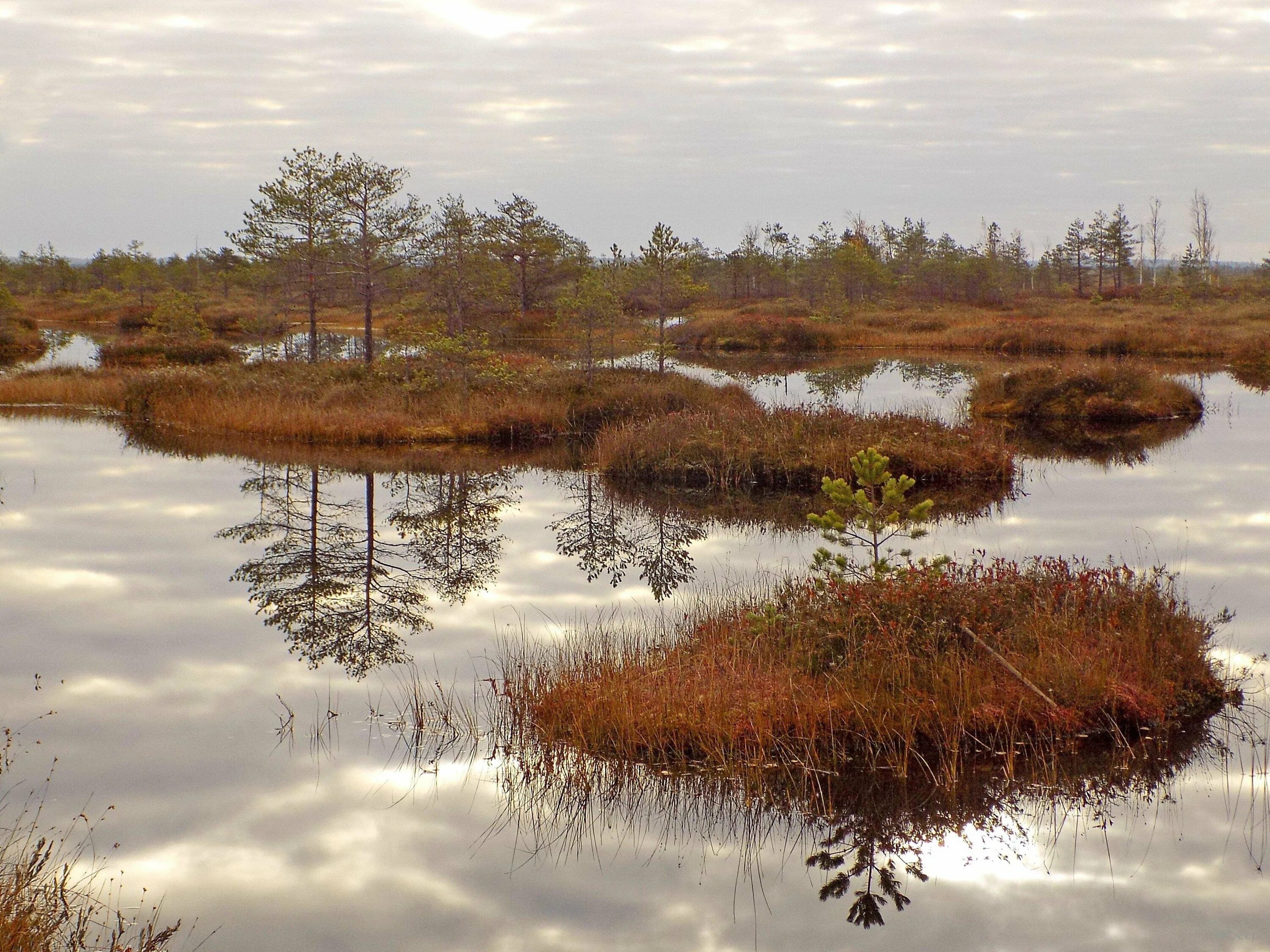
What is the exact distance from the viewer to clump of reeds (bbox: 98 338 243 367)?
44188 millimetres

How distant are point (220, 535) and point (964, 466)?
13709 mm

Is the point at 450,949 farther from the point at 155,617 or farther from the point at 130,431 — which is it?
the point at 130,431

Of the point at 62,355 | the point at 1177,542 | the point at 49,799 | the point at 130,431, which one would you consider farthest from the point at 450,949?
the point at 62,355

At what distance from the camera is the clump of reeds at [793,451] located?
837 inches

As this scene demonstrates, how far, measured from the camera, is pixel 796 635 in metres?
9.37

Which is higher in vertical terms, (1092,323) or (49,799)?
(1092,323)

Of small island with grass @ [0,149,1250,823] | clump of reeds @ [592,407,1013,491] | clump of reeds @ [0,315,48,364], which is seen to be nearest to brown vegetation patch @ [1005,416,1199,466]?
small island with grass @ [0,149,1250,823]

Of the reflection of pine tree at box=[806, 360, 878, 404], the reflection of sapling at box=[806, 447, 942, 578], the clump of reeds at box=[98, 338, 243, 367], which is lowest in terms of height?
the reflection of sapling at box=[806, 447, 942, 578]

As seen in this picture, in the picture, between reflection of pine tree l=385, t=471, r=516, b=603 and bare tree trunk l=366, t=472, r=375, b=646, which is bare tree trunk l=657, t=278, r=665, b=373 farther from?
bare tree trunk l=366, t=472, r=375, b=646

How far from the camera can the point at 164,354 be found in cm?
4494

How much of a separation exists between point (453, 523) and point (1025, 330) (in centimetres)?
5083

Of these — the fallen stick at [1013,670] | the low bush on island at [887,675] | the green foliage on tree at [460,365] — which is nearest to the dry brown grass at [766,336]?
the green foliage on tree at [460,365]

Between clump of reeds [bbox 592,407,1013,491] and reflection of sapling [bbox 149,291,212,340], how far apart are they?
32296mm

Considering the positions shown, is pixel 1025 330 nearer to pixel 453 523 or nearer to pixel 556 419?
pixel 556 419
